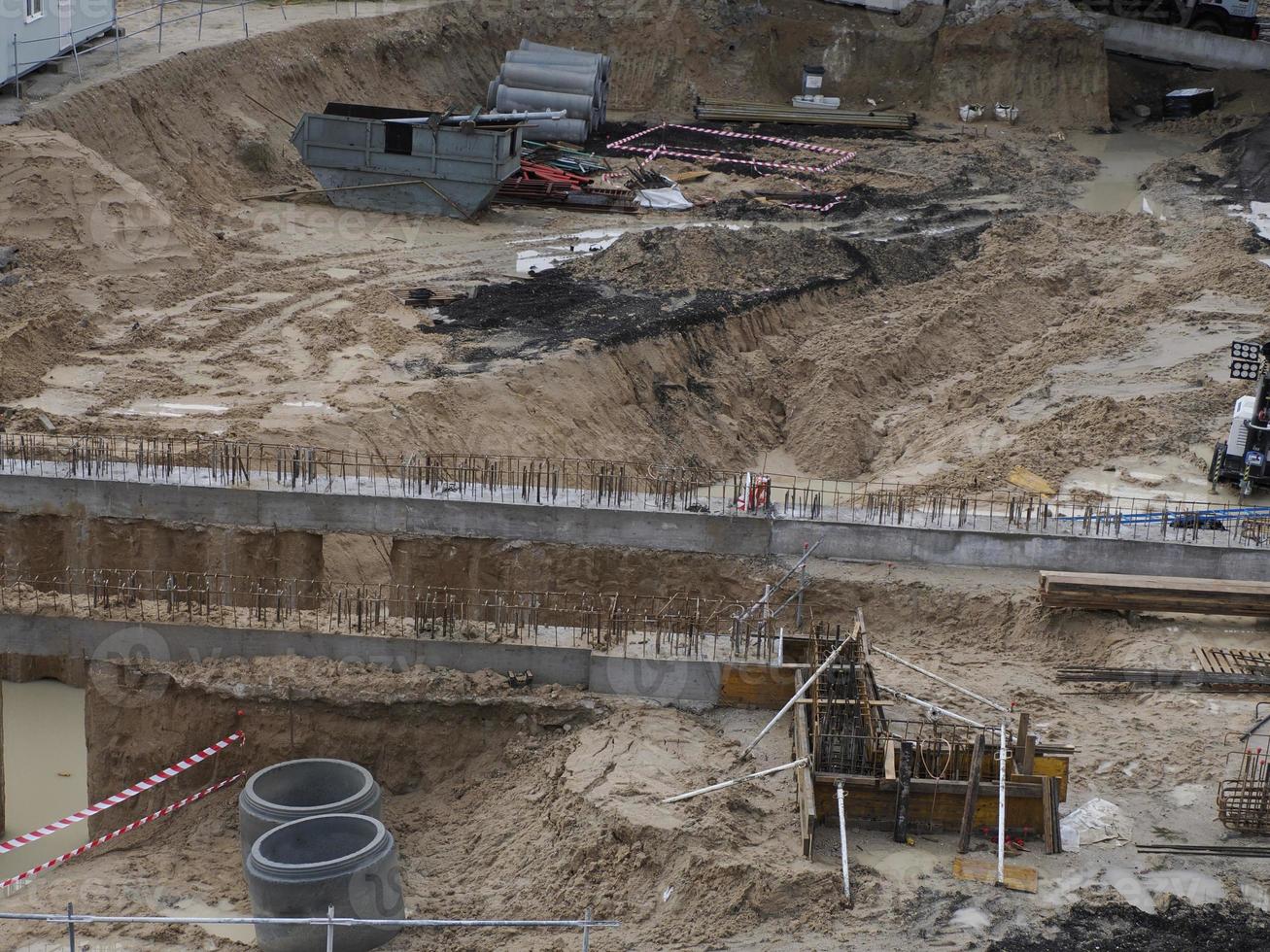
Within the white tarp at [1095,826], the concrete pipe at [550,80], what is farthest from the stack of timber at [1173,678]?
the concrete pipe at [550,80]

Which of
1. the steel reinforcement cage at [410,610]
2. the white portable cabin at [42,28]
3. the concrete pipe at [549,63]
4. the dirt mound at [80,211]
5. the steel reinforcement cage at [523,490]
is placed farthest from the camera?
the concrete pipe at [549,63]

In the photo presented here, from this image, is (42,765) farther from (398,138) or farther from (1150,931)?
(398,138)

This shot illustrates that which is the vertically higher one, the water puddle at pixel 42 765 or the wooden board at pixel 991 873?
the wooden board at pixel 991 873

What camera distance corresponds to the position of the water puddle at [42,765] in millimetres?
15766

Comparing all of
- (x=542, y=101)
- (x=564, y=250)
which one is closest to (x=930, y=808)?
(x=564, y=250)

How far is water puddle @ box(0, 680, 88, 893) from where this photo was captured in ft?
51.7

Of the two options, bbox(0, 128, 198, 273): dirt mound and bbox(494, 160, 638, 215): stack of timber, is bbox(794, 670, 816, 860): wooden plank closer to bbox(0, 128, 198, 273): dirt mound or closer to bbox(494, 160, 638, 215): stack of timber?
bbox(0, 128, 198, 273): dirt mound

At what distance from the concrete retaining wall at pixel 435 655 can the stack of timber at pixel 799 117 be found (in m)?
26.8

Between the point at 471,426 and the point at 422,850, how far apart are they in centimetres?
830

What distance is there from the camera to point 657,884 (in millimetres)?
13062

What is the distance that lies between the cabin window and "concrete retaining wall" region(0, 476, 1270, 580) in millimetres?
13636

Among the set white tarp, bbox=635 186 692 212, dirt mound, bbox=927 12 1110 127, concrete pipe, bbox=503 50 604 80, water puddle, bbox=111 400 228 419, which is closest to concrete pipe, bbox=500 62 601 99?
concrete pipe, bbox=503 50 604 80

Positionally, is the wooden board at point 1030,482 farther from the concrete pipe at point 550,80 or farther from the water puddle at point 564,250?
the concrete pipe at point 550,80

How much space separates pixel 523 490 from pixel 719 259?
37.4ft
